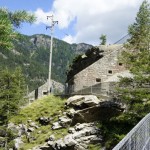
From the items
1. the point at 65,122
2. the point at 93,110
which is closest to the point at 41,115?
the point at 65,122

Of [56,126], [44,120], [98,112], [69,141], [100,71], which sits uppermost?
[100,71]

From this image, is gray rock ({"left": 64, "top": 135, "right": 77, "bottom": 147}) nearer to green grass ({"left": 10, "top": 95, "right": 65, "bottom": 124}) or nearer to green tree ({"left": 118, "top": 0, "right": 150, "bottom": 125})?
green tree ({"left": 118, "top": 0, "right": 150, "bottom": 125})

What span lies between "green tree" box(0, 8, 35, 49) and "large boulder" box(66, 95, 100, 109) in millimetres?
33015

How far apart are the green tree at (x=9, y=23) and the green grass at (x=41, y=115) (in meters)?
31.0

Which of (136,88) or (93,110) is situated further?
(93,110)

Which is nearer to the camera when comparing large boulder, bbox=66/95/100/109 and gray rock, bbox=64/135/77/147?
gray rock, bbox=64/135/77/147

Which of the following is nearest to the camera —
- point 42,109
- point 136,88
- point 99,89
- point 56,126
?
point 136,88

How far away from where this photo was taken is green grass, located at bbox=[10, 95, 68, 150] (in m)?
38.0

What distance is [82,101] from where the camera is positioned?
40.4m

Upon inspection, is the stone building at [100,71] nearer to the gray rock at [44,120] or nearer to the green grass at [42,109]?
the green grass at [42,109]

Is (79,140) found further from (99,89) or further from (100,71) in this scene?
(100,71)

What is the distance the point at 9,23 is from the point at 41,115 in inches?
1476

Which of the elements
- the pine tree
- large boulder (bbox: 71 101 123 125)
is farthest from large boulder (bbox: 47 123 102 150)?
the pine tree

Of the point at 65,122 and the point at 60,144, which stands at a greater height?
the point at 65,122
